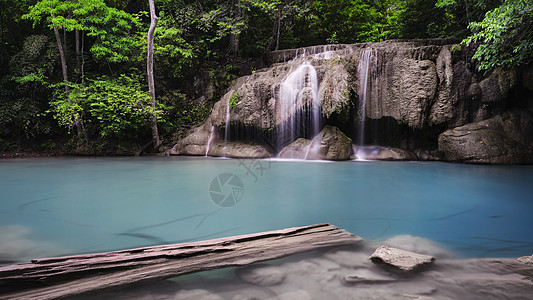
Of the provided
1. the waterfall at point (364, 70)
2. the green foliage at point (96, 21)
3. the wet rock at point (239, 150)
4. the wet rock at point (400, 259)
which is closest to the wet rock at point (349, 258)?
the wet rock at point (400, 259)

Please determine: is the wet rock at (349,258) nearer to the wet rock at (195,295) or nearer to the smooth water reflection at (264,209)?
the smooth water reflection at (264,209)

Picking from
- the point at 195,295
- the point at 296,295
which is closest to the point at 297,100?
the point at 296,295

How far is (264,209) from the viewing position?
347cm

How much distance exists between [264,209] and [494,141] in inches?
312

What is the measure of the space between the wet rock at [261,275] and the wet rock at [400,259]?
74 centimetres

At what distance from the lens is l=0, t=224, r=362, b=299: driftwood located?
134cm

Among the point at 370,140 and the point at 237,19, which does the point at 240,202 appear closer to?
the point at 370,140

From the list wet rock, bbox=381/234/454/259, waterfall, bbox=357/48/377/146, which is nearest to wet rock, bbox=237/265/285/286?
wet rock, bbox=381/234/454/259

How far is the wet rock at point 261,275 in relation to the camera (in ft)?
5.23

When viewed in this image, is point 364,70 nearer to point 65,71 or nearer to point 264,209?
point 264,209

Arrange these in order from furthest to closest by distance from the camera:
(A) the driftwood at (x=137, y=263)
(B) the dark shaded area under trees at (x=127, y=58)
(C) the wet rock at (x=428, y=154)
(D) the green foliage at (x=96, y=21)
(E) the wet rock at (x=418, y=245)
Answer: (B) the dark shaded area under trees at (x=127, y=58)
(D) the green foliage at (x=96, y=21)
(C) the wet rock at (x=428, y=154)
(E) the wet rock at (x=418, y=245)
(A) the driftwood at (x=137, y=263)

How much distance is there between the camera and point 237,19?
12.2 meters

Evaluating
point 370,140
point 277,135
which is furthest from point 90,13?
point 370,140

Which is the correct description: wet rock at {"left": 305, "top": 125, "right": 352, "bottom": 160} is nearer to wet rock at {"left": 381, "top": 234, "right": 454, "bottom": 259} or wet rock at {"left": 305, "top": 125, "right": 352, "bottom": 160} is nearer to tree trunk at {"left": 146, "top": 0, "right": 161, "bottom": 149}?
wet rock at {"left": 381, "top": 234, "right": 454, "bottom": 259}
